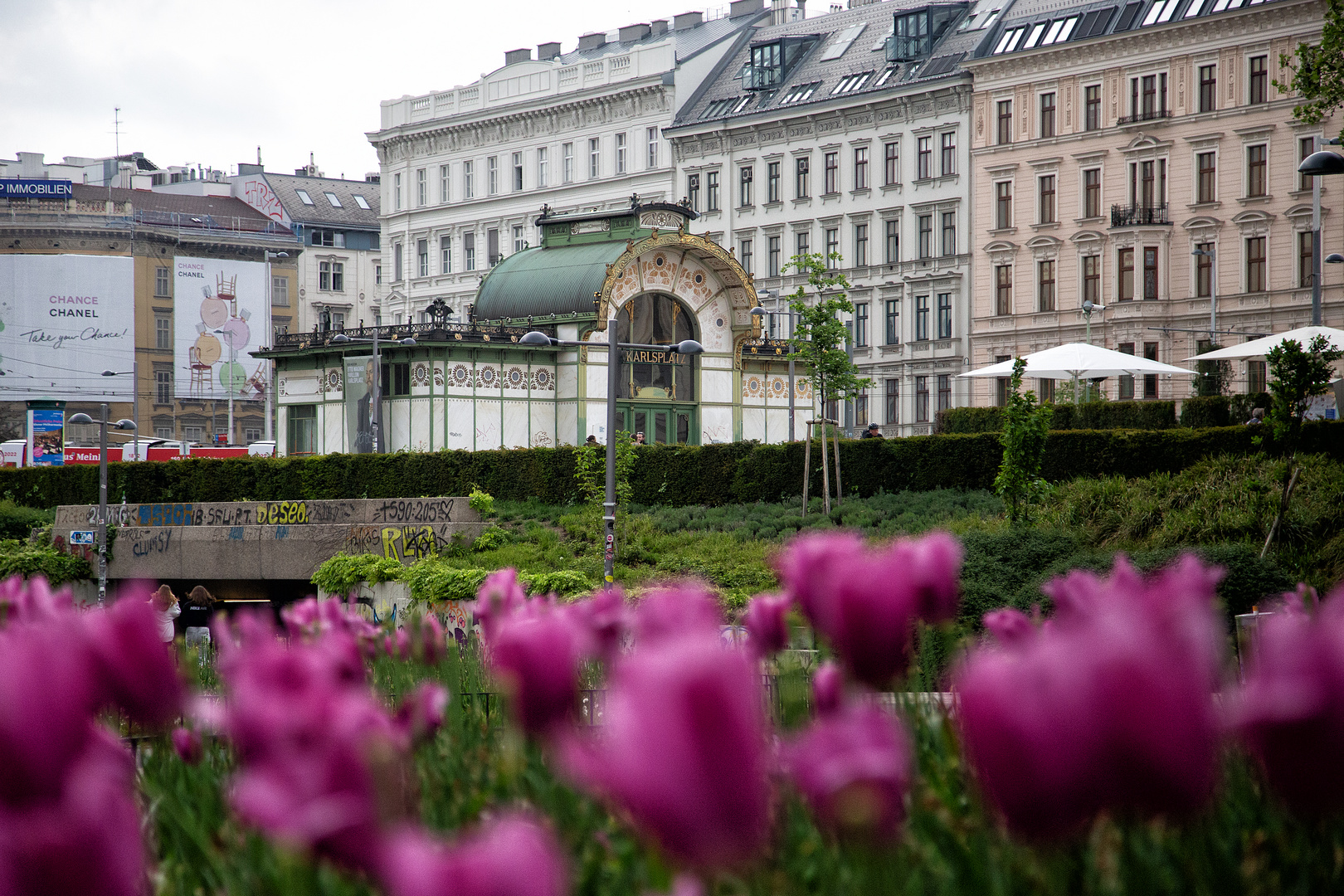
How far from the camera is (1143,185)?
181ft

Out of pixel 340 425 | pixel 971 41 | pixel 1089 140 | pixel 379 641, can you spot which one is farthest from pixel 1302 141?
pixel 379 641

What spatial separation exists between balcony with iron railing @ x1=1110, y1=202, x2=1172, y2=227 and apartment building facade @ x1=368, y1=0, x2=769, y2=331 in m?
20.8

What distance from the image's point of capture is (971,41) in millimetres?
59312

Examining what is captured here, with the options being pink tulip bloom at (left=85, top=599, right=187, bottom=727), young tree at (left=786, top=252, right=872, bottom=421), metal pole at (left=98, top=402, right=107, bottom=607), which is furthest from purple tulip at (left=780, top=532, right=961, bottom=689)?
metal pole at (left=98, top=402, right=107, bottom=607)

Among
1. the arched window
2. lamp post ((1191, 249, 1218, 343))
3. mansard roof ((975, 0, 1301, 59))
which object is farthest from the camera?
mansard roof ((975, 0, 1301, 59))

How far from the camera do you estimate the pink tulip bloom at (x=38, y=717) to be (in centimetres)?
140

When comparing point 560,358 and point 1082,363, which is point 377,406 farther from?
point 1082,363

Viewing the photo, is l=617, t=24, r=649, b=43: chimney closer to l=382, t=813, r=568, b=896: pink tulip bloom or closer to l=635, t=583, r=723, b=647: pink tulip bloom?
l=635, t=583, r=723, b=647: pink tulip bloom

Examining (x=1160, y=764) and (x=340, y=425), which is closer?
(x=1160, y=764)

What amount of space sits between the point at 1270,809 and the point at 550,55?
7747cm

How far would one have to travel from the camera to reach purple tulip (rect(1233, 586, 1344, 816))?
1.33 meters

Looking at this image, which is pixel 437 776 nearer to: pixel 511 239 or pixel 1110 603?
pixel 1110 603

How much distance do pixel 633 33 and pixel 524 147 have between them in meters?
7.90

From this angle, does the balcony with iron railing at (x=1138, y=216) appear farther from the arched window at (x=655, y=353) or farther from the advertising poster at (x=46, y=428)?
the advertising poster at (x=46, y=428)
